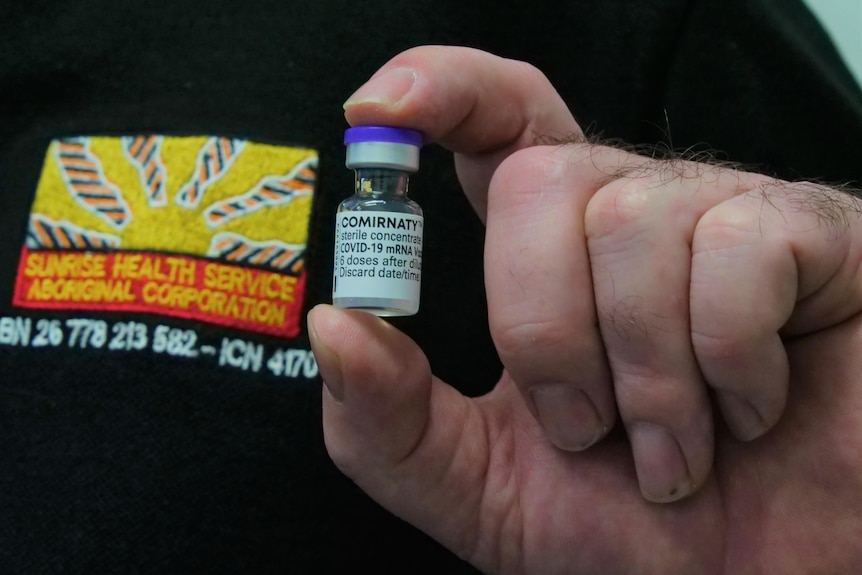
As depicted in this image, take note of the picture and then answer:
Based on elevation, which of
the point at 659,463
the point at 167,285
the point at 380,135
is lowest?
the point at 659,463

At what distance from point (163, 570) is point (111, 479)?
0.11m

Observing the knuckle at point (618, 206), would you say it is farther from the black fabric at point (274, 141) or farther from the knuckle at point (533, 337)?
the black fabric at point (274, 141)

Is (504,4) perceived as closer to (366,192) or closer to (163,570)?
(366,192)

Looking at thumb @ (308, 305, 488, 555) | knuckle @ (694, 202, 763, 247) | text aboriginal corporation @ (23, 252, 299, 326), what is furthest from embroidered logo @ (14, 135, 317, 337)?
knuckle @ (694, 202, 763, 247)

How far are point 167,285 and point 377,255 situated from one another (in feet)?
1.14

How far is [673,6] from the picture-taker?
2.97 ft

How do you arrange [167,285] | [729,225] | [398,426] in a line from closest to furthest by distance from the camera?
[729,225] < [398,426] < [167,285]

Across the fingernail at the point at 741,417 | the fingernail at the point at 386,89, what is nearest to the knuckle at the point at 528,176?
the fingernail at the point at 386,89

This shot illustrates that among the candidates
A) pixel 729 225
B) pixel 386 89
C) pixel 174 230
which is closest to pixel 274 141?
pixel 174 230

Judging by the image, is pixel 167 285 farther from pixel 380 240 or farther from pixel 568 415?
pixel 568 415

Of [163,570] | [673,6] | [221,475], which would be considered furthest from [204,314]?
[673,6]

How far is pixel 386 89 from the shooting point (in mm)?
558

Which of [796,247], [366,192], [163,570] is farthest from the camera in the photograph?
[163,570]

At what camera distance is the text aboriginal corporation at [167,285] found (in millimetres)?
775
